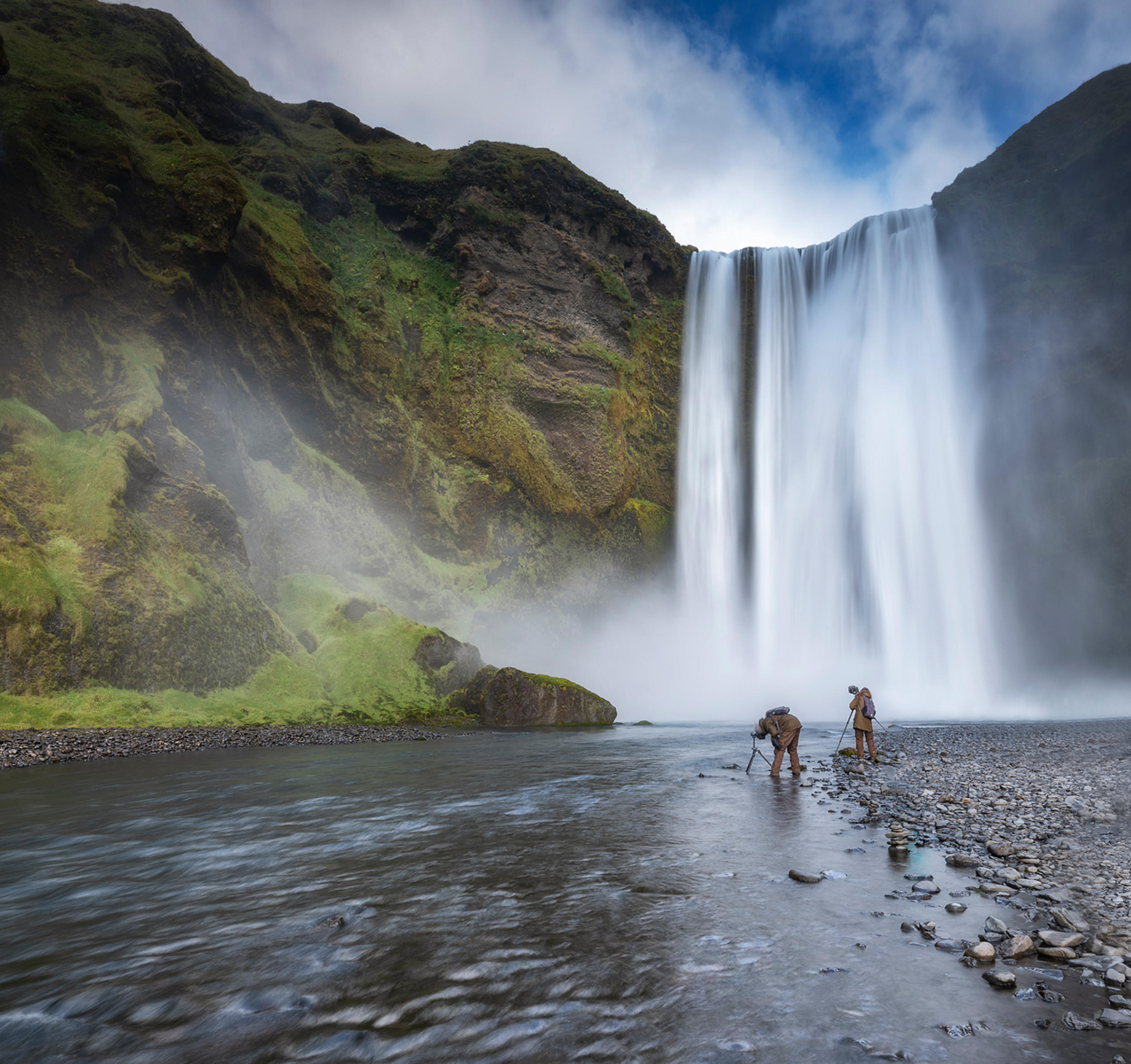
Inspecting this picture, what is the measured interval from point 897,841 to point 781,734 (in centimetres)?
570

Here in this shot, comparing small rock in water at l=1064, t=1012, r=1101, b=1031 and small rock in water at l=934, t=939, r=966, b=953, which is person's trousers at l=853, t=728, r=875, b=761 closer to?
small rock in water at l=934, t=939, r=966, b=953

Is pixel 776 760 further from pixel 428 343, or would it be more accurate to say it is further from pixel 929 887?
pixel 428 343

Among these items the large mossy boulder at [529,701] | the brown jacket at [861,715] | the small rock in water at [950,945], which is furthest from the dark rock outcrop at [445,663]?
the small rock in water at [950,945]

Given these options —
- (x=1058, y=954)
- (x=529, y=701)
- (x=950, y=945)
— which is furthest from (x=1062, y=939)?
(x=529, y=701)

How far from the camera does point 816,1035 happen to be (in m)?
3.39

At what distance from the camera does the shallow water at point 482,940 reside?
11.1 feet

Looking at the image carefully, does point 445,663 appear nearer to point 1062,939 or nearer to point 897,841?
point 897,841

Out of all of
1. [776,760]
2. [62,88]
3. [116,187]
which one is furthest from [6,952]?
[62,88]

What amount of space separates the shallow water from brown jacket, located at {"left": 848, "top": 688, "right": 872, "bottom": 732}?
236 inches

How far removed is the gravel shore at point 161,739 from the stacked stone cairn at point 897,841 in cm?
1752

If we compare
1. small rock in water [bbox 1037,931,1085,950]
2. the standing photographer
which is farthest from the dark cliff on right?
small rock in water [bbox 1037,931,1085,950]

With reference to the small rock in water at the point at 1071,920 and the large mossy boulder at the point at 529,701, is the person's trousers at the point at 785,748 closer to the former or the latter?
the small rock in water at the point at 1071,920

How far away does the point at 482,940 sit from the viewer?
4.77 m

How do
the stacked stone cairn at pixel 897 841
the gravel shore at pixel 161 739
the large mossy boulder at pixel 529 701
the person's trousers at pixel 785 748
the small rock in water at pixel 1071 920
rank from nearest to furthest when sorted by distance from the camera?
the small rock in water at pixel 1071 920, the stacked stone cairn at pixel 897 841, the person's trousers at pixel 785 748, the gravel shore at pixel 161 739, the large mossy boulder at pixel 529 701
